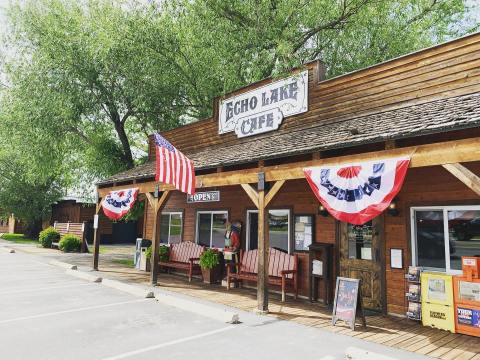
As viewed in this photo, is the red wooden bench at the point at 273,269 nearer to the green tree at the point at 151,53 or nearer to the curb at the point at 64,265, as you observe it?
the curb at the point at 64,265

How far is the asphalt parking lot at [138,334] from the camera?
17.8ft

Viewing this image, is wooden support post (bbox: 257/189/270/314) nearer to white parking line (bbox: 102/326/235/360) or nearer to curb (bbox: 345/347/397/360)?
white parking line (bbox: 102/326/235/360)

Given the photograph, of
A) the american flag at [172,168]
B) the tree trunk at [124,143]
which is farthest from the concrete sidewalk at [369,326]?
the tree trunk at [124,143]

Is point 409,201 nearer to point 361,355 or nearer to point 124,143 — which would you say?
point 361,355

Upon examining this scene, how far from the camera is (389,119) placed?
Answer: 771cm

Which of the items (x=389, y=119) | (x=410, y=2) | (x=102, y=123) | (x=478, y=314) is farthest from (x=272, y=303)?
(x=410, y=2)

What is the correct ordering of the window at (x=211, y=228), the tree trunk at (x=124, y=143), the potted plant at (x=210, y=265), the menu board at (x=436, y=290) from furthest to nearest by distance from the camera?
1. the tree trunk at (x=124, y=143)
2. the window at (x=211, y=228)
3. the potted plant at (x=210, y=265)
4. the menu board at (x=436, y=290)

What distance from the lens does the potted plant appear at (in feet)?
37.6

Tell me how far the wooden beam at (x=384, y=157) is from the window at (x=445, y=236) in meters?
2.04

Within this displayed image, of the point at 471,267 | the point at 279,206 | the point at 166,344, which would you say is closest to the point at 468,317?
the point at 471,267

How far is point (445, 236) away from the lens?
7273 millimetres

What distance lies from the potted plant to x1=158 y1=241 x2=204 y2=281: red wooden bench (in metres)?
0.64

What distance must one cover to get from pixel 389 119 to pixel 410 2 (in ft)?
51.1

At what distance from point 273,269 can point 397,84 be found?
553cm
